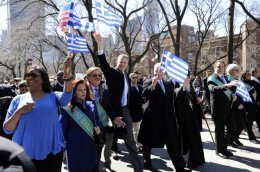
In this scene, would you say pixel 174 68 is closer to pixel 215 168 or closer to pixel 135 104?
pixel 215 168

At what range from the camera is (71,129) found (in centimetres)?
421

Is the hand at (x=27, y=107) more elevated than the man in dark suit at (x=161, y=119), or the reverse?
the hand at (x=27, y=107)

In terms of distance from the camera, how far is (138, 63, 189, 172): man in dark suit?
602 cm

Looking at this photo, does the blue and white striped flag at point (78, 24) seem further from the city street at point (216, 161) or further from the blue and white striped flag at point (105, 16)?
the city street at point (216, 161)

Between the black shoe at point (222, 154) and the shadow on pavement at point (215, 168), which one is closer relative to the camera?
the shadow on pavement at point (215, 168)

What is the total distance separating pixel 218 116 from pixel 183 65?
174 centimetres

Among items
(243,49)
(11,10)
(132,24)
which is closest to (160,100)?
(11,10)

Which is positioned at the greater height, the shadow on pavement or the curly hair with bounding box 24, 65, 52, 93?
the curly hair with bounding box 24, 65, 52, 93

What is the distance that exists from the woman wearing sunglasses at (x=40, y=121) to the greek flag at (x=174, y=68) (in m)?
2.69

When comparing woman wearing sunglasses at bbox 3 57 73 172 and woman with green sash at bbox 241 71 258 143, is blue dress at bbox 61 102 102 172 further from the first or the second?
woman with green sash at bbox 241 71 258 143

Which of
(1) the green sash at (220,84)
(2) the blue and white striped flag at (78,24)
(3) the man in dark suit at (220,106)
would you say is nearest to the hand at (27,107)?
(2) the blue and white striped flag at (78,24)

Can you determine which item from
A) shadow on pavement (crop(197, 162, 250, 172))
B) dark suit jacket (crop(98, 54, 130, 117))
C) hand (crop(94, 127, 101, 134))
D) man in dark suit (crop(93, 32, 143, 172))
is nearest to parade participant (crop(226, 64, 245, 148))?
shadow on pavement (crop(197, 162, 250, 172))

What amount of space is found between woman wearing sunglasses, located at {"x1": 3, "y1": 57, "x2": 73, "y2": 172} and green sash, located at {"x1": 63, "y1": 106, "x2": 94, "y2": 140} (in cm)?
49

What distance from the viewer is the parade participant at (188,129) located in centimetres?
640
